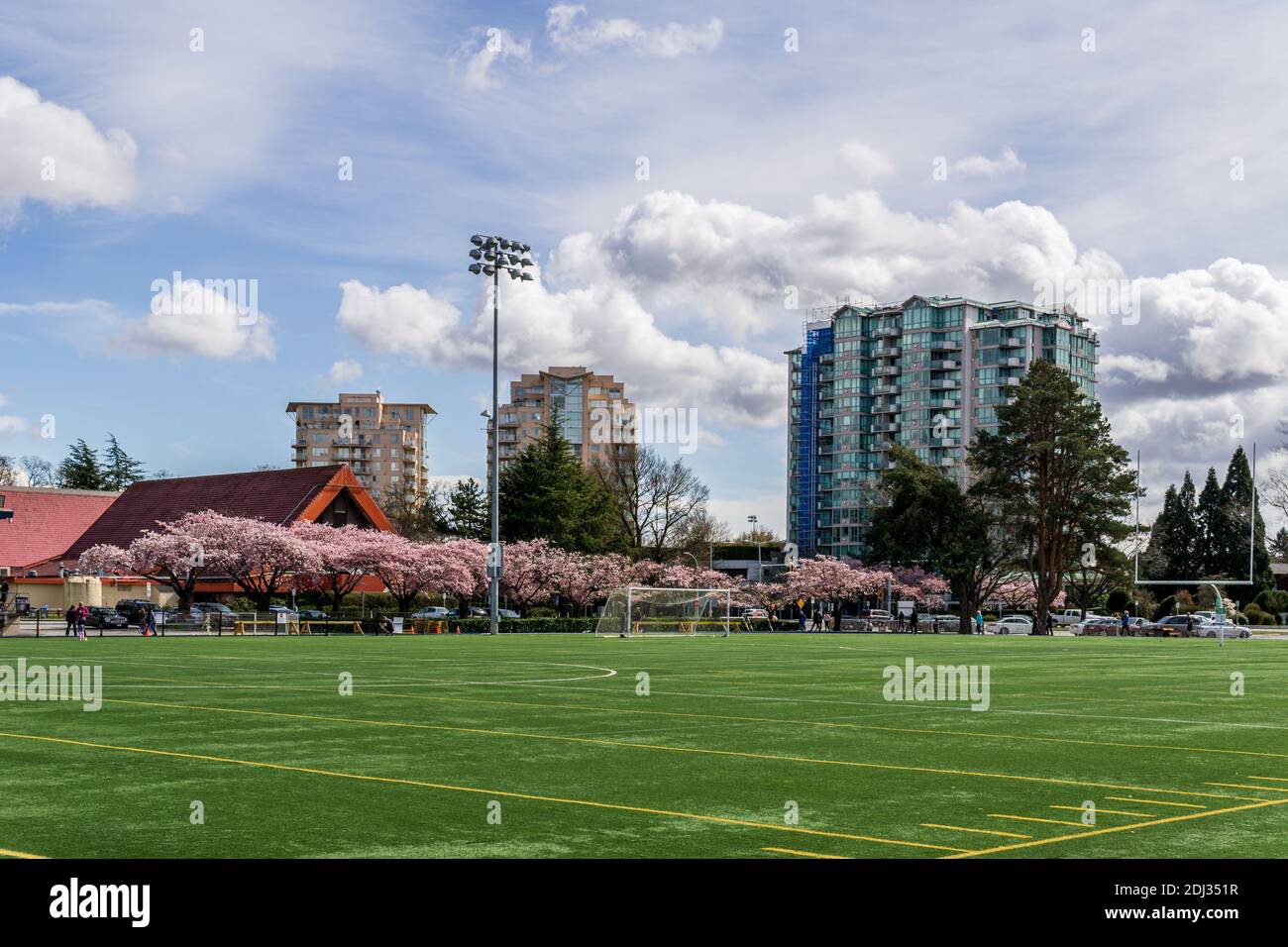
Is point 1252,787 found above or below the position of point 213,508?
below

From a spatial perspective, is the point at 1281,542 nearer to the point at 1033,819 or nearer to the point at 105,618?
the point at 105,618

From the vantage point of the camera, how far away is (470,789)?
40.1 ft

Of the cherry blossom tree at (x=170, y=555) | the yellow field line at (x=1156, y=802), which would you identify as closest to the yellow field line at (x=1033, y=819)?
the yellow field line at (x=1156, y=802)

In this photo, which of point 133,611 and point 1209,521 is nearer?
point 133,611

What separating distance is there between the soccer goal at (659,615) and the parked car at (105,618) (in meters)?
23.2

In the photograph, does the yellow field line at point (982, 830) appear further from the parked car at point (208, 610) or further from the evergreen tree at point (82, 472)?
the evergreen tree at point (82, 472)
